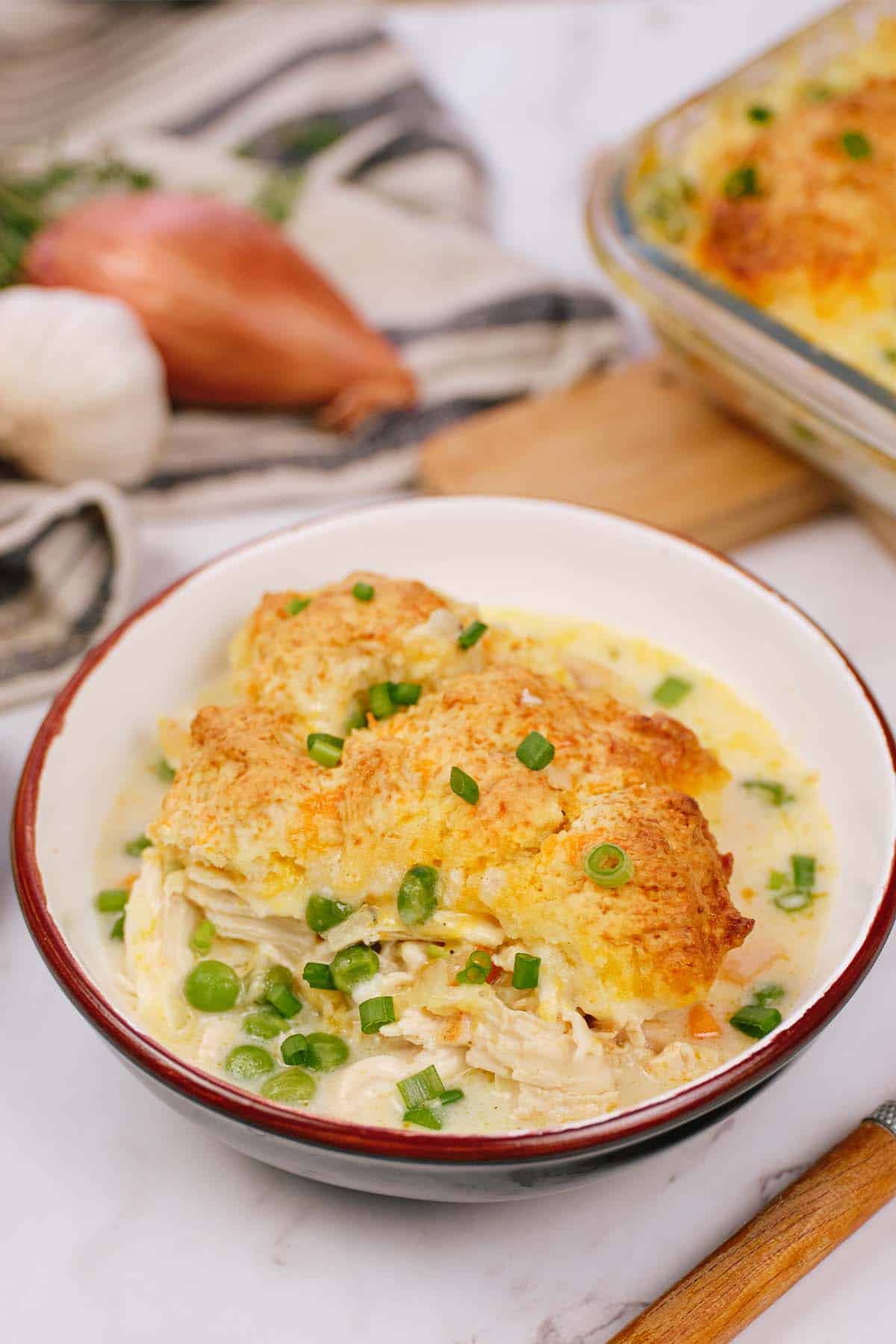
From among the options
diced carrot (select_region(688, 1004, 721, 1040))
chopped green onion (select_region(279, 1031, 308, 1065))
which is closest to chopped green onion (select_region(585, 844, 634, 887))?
diced carrot (select_region(688, 1004, 721, 1040))

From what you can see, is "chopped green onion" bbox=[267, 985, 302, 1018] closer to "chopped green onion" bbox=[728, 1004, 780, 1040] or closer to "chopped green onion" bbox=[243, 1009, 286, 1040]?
"chopped green onion" bbox=[243, 1009, 286, 1040]

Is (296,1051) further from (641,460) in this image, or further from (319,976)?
(641,460)

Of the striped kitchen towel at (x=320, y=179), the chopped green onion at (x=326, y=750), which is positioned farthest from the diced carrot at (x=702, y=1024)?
the striped kitchen towel at (x=320, y=179)

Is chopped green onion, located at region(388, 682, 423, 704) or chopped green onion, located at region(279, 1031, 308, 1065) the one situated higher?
chopped green onion, located at region(388, 682, 423, 704)

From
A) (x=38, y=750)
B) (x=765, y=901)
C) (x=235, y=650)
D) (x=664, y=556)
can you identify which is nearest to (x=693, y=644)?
(x=664, y=556)

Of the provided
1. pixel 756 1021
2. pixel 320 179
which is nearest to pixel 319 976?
pixel 756 1021

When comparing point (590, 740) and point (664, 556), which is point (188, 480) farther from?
point (590, 740)

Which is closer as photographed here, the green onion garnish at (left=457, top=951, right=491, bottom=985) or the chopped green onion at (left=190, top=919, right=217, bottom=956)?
the green onion garnish at (left=457, top=951, right=491, bottom=985)
